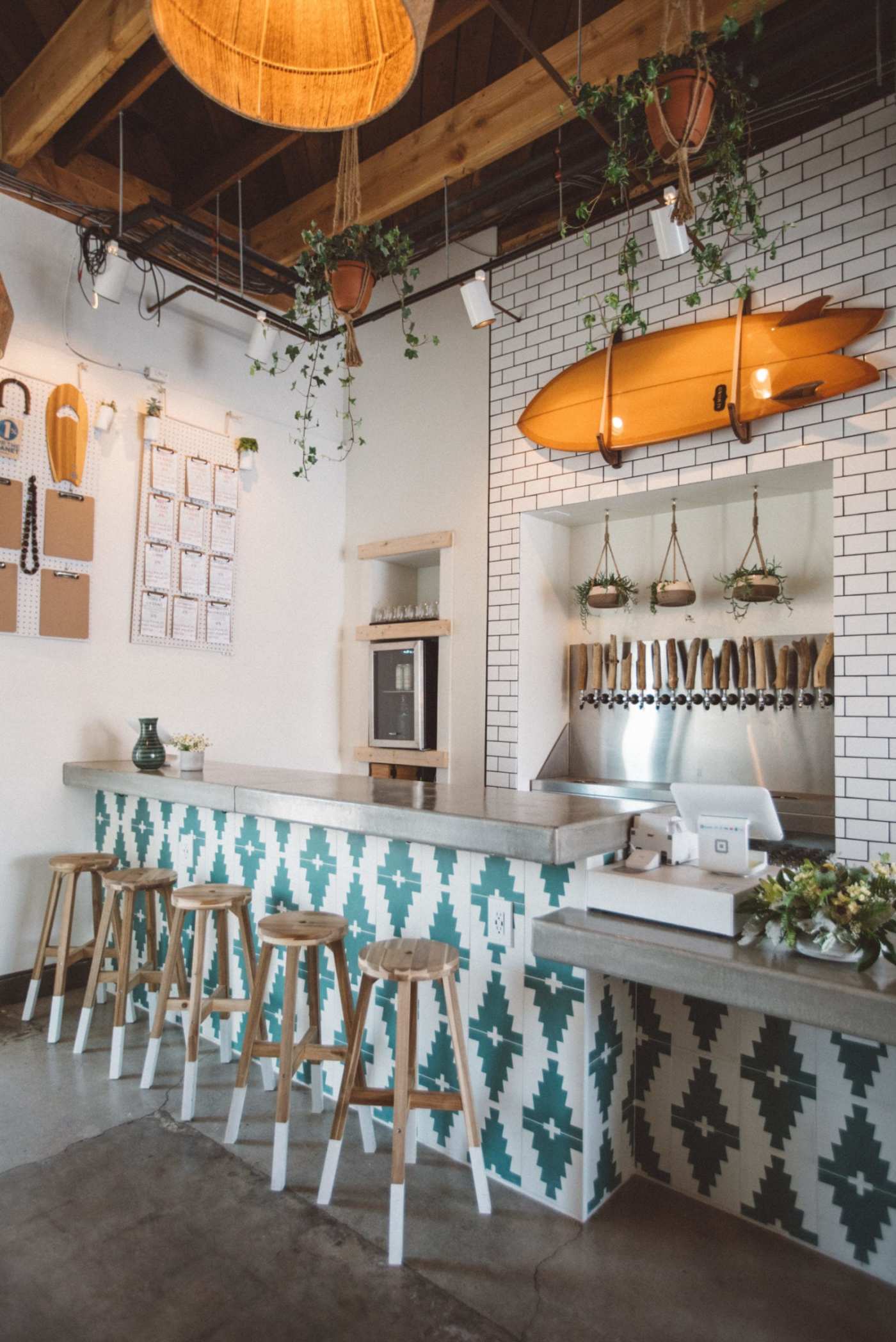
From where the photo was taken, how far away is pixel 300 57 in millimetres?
1687

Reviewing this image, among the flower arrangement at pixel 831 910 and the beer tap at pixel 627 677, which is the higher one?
the beer tap at pixel 627 677

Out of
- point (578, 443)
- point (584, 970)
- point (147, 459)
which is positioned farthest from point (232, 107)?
point (147, 459)

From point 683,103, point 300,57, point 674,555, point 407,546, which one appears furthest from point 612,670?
point 300,57

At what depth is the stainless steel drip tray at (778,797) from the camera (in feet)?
12.0

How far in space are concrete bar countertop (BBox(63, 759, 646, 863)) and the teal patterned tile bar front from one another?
0.13m

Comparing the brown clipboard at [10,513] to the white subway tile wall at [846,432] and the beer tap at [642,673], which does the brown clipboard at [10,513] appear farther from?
the beer tap at [642,673]

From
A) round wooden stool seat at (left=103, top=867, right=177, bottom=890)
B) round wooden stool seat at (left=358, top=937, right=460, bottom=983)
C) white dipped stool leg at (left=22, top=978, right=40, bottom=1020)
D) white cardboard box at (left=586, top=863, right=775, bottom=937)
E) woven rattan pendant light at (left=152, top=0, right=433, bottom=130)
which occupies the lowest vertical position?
white dipped stool leg at (left=22, top=978, right=40, bottom=1020)

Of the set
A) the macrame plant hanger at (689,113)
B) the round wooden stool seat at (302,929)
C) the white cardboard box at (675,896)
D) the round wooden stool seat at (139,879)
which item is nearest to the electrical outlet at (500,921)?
the white cardboard box at (675,896)

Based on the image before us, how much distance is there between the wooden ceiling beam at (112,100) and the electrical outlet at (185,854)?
10.6 ft

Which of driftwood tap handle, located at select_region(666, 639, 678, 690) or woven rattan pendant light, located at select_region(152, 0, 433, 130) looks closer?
woven rattan pendant light, located at select_region(152, 0, 433, 130)

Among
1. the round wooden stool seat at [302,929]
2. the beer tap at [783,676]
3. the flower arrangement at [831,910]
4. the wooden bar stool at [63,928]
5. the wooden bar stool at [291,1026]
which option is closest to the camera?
the flower arrangement at [831,910]

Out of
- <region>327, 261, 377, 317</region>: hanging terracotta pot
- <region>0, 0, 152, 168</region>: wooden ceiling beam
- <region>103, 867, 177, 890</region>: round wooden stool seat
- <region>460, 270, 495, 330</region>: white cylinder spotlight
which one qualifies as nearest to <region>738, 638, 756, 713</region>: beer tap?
<region>460, 270, 495, 330</region>: white cylinder spotlight

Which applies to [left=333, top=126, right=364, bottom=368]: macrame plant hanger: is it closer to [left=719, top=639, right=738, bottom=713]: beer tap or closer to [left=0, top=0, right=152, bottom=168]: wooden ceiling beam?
[left=0, top=0, right=152, bottom=168]: wooden ceiling beam

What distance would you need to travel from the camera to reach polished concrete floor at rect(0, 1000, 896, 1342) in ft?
5.93
